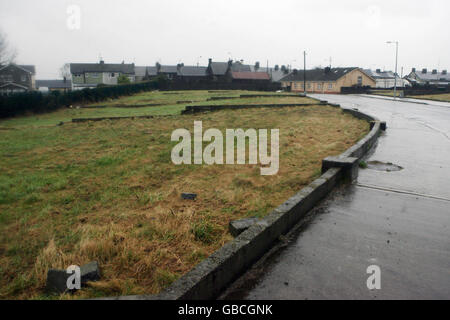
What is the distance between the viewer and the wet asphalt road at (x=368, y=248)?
3.33m

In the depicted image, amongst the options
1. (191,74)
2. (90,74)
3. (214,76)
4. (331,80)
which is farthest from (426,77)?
(90,74)

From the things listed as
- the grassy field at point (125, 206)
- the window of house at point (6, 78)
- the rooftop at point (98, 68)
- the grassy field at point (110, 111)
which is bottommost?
the grassy field at point (125, 206)

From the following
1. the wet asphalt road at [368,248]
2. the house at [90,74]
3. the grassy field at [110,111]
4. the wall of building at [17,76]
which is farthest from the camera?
the house at [90,74]

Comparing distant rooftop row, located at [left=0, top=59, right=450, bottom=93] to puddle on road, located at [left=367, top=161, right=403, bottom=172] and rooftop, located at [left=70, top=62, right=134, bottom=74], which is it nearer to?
rooftop, located at [left=70, top=62, right=134, bottom=74]

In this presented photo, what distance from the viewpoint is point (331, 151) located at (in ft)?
32.8

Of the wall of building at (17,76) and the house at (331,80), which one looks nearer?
the wall of building at (17,76)

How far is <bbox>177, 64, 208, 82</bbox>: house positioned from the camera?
283 feet

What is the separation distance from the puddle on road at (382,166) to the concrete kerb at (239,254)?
9.03 feet

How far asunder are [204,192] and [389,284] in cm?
447

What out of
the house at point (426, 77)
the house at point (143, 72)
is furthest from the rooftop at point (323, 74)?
the house at point (143, 72)

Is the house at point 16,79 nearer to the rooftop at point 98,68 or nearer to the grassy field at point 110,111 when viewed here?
the rooftop at point 98,68

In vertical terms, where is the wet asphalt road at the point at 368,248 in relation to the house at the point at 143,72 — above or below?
below

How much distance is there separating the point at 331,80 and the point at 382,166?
69.5 m

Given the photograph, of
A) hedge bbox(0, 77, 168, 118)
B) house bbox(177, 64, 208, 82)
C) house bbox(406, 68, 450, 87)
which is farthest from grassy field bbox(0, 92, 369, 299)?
house bbox(406, 68, 450, 87)
